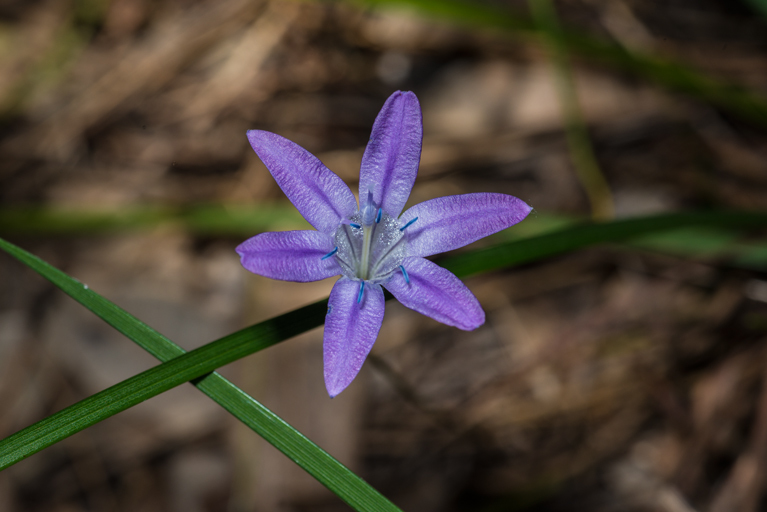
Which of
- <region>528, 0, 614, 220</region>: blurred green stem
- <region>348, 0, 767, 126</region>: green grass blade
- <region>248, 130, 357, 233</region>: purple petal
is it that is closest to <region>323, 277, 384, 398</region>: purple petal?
<region>248, 130, 357, 233</region>: purple petal

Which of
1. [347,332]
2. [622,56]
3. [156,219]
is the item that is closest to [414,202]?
[622,56]

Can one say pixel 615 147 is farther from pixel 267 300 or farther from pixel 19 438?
pixel 19 438

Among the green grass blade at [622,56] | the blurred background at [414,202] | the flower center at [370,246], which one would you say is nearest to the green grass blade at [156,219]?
the blurred background at [414,202]

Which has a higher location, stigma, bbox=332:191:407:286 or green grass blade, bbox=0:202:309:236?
stigma, bbox=332:191:407:286

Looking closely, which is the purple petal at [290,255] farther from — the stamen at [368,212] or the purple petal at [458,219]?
the purple petal at [458,219]

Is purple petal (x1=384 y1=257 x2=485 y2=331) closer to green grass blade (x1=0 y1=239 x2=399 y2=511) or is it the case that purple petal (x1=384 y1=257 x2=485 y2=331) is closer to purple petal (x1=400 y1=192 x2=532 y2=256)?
purple petal (x1=400 y1=192 x2=532 y2=256)

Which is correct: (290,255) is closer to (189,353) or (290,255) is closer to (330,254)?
(330,254)

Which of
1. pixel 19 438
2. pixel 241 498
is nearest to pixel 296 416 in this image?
pixel 241 498

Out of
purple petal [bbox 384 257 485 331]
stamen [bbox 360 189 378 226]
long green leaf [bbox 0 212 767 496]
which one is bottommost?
long green leaf [bbox 0 212 767 496]
